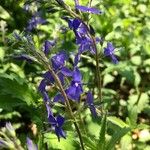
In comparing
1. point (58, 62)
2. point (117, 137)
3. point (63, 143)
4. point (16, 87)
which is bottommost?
point (63, 143)

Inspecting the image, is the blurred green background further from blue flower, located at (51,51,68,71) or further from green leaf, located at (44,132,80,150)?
blue flower, located at (51,51,68,71)

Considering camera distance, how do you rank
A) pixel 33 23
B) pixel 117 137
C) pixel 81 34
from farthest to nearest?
pixel 33 23, pixel 81 34, pixel 117 137

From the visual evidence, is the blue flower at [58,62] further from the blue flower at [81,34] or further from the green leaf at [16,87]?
the green leaf at [16,87]

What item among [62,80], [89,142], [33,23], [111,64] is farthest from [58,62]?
[111,64]

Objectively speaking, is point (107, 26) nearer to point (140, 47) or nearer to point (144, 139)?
point (140, 47)

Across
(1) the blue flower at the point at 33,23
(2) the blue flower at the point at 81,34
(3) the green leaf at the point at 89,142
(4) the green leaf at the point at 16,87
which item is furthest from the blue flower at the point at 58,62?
(1) the blue flower at the point at 33,23

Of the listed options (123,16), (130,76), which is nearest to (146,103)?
(130,76)

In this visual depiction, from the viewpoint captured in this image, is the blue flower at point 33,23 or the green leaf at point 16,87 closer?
the green leaf at point 16,87

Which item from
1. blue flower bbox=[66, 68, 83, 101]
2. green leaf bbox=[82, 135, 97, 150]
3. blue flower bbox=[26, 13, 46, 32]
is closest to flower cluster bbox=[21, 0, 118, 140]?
blue flower bbox=[66, 68, 83, 101]

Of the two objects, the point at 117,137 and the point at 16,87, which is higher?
the point at 16,87

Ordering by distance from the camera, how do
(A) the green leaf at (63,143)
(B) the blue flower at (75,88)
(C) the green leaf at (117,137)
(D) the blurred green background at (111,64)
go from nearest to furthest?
1. (B) the blue flower at (75,88)
2. (C) the green leaf at (117,137)
3. (A) the green leaf at (63,143)
4. (D) the blurred green background at (111,64)

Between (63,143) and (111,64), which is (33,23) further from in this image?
(63,143)
